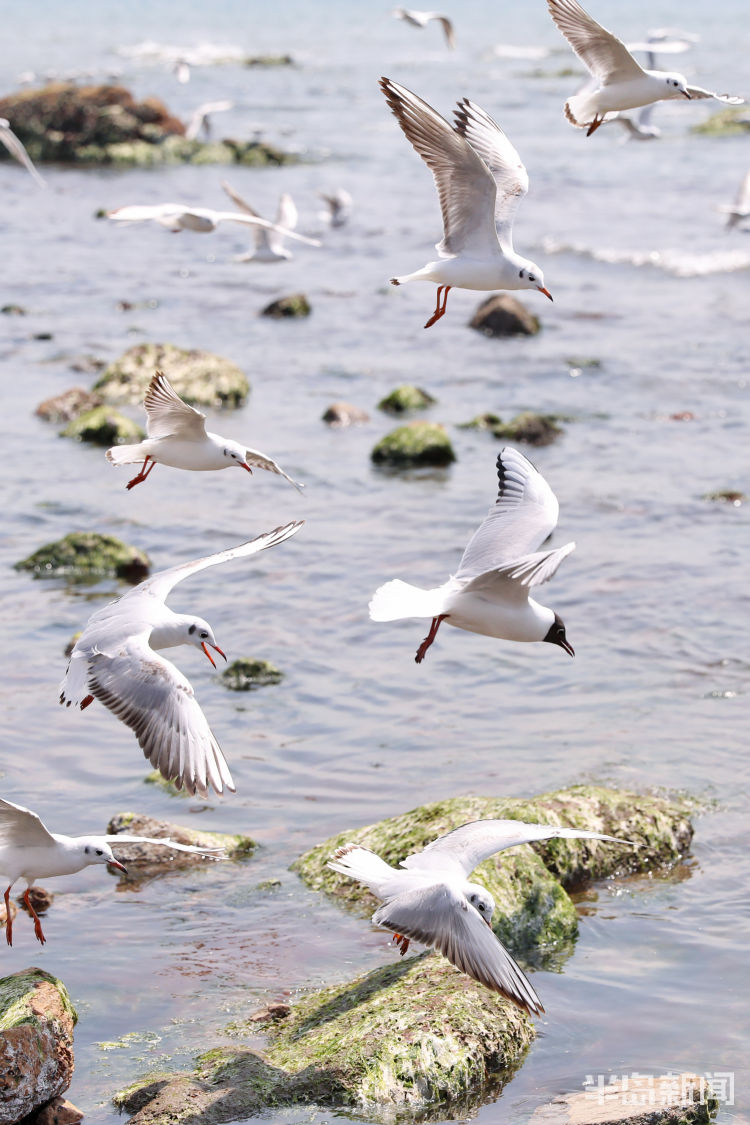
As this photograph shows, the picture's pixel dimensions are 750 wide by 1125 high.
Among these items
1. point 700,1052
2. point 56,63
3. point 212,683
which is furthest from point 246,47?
point 700,1052

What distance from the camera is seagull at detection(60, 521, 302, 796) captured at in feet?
20.2

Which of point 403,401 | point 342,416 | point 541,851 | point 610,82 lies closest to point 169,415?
point 610,82

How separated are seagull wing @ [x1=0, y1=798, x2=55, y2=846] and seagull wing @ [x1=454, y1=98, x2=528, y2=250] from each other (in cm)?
359

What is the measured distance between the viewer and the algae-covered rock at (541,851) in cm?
753

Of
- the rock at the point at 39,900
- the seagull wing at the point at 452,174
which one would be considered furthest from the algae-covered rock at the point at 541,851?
the seagull wing at the point at 452,174

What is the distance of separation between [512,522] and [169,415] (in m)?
1.70

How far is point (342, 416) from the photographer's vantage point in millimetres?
16969

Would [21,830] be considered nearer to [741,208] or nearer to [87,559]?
[87,559]

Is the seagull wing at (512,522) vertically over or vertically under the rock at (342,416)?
over

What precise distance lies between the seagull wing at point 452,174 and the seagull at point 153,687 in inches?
66.7

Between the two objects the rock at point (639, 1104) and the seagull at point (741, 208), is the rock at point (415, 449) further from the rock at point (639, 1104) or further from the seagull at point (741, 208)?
the seagull at point (741, 208)

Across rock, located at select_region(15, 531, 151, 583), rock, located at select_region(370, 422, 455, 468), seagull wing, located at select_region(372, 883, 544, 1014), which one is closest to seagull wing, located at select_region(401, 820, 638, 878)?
seagull wing, located at select_region(372, 883, 544, 1014)

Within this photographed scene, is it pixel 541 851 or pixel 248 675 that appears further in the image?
pixel 248 675

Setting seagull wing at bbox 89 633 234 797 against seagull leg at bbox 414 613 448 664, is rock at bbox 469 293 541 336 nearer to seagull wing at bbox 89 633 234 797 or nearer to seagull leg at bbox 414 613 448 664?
seagull leg at bbox 414 613 448 664
